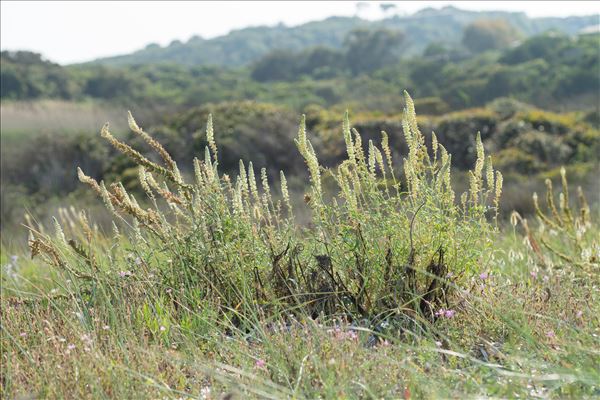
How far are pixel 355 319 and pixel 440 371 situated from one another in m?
0.87

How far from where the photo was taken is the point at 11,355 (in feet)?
11.1

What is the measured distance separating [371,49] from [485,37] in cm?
1953

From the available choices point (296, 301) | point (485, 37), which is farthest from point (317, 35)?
point (296, 301)

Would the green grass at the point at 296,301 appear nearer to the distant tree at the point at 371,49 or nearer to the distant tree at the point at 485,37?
the distant tree at the point at 371,49

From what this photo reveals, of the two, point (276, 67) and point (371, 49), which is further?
point (371, 49)

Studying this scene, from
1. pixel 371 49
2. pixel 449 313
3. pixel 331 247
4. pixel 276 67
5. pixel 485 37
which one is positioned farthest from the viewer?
pixel 485 37

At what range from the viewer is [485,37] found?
Answer: 85500mm

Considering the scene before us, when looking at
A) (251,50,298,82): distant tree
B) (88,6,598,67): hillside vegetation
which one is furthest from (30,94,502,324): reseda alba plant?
(88,6,598,67): hillside vegetation

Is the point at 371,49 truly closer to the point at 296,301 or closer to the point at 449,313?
the point at 296,301

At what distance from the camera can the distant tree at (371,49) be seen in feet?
226

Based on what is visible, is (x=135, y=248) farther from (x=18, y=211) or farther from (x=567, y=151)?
(x=567, y=151)

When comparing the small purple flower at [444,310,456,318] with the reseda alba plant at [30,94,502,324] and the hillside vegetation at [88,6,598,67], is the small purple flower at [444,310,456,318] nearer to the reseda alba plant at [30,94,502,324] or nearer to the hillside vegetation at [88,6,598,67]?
the reseda alba plant at [30,94,502,324]

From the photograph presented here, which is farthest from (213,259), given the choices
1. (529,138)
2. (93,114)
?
(93,114)

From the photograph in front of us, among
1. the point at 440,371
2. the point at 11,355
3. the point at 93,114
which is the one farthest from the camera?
the point at 93,114
